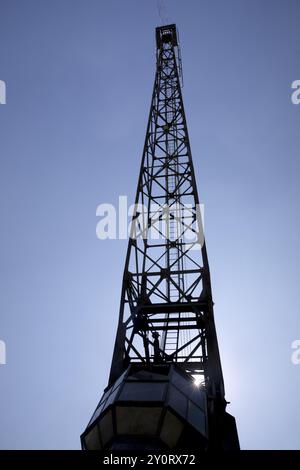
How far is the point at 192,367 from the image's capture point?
11.4m

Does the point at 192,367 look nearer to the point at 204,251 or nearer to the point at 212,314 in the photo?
the point at 212,314

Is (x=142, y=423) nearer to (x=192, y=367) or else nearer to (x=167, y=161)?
(x=192, y=367)

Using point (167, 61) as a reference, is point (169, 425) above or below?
below

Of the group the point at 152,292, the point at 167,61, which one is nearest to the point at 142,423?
the point at 152,292

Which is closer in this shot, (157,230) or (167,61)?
(157,230)

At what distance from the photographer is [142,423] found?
7242 mm

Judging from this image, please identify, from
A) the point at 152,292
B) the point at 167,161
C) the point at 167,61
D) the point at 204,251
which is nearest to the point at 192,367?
the point at 152,292
